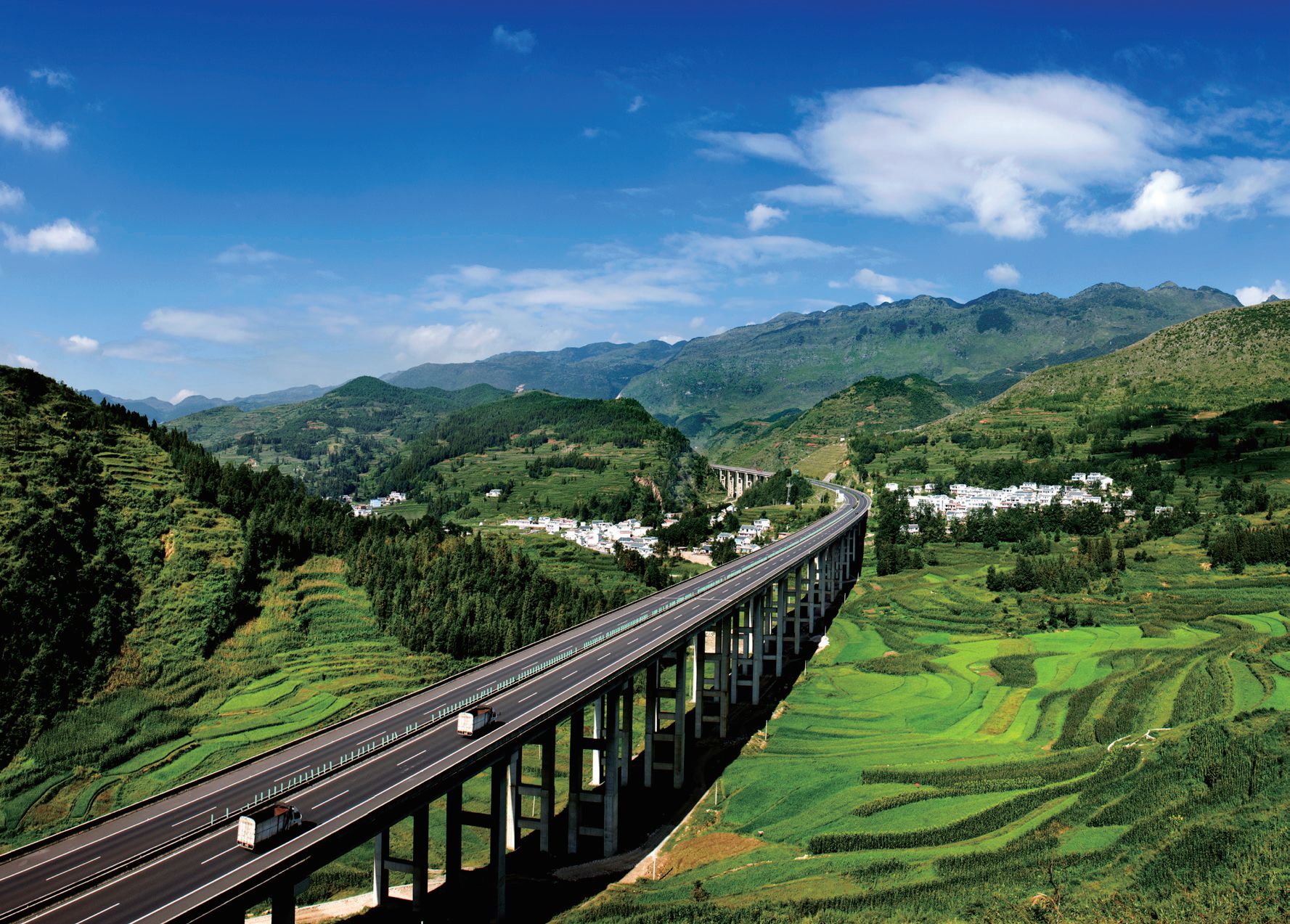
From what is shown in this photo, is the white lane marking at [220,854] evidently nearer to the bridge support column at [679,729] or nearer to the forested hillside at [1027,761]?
the forested hillside at [1027,761]

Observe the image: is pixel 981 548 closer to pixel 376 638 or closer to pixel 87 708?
pixel 376 638

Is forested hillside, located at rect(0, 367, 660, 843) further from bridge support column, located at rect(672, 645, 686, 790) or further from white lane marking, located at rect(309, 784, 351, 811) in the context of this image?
white lane marking, located at rect(309, 784, 351, 811)

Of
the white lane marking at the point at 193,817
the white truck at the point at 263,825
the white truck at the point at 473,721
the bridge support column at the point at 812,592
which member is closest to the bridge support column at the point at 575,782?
the white truck at the point at 473,721

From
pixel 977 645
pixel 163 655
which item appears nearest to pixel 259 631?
pixel 163 655

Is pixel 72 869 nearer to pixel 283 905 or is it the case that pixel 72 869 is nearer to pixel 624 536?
pixel 283 905

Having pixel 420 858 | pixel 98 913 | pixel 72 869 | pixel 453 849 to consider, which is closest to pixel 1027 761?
pixel 453 849

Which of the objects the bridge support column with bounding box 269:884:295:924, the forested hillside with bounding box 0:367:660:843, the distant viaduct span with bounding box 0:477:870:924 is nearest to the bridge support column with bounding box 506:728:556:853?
the distant viaduct span with bounding box 0:477:870:924
